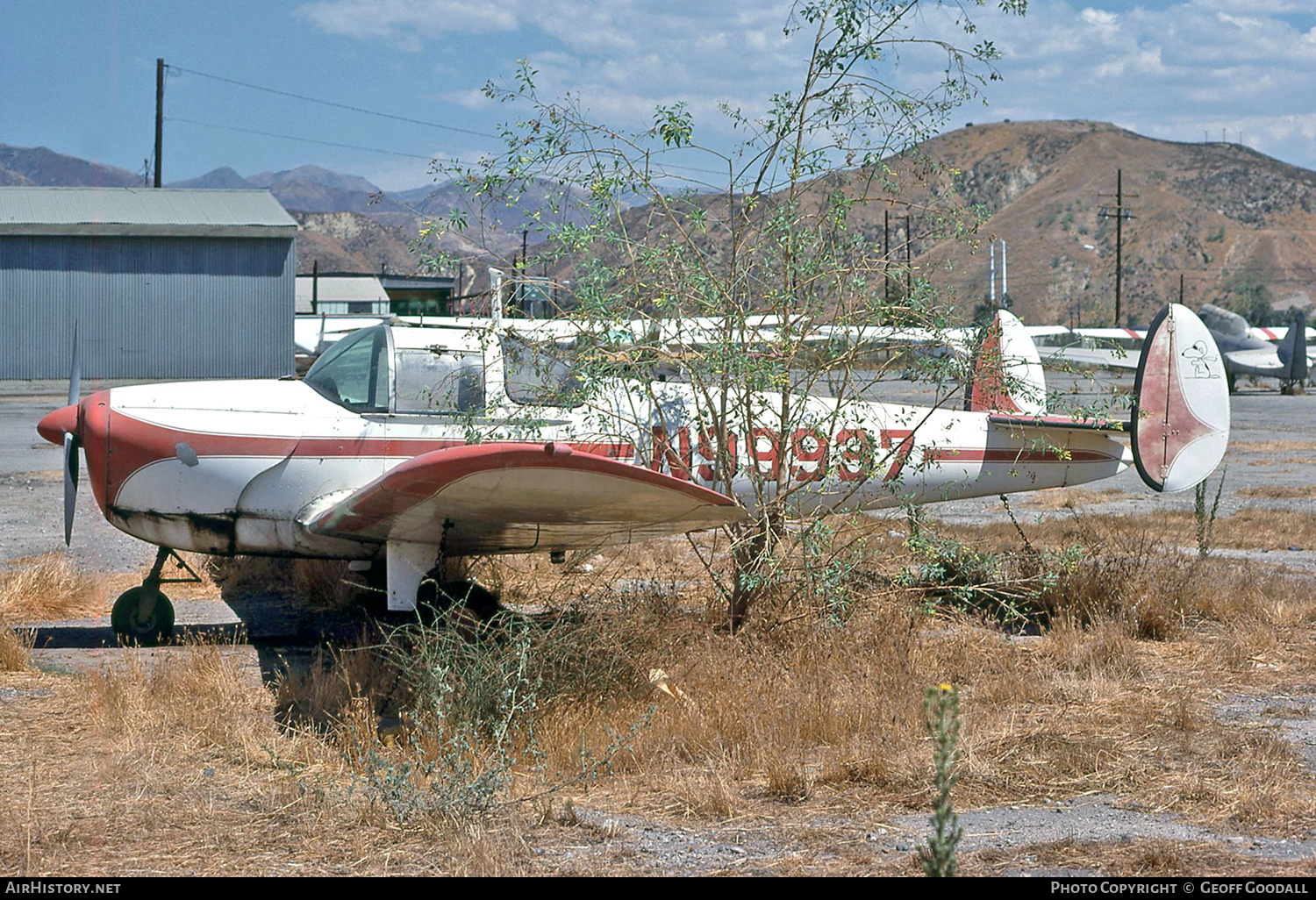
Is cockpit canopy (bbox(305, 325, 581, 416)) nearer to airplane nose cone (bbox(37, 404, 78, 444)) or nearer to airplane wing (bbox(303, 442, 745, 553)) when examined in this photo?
airplane wing (bbox(303, 442, 745, 553))

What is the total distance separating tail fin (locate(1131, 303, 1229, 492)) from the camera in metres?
8.31

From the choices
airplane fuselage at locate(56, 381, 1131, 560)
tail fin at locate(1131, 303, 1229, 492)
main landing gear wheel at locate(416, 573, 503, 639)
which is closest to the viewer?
main landing gear wheel at locate(416, 573, 503, 639)

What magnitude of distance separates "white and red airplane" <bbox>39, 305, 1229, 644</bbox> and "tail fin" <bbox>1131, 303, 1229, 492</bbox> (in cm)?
1

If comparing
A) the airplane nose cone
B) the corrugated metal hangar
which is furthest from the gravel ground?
the corrugated metal hangar

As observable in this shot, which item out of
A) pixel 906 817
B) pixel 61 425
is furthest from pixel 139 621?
pixel 906 817

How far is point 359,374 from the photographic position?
757cm

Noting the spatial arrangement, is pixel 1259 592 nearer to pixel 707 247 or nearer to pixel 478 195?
pixel 707 247

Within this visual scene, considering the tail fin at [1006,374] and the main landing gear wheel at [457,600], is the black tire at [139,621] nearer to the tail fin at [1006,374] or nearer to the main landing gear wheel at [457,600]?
the main landing gear wheel at [457,600]

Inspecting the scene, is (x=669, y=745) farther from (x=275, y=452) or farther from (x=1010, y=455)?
(x=1010, y=455)

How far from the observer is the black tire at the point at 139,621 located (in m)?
7.64

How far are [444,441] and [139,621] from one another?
2.29 meters

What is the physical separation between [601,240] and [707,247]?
908 millimetres

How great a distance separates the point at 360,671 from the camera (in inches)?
250

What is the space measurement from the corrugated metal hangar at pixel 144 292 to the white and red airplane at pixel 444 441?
30.6 meters
